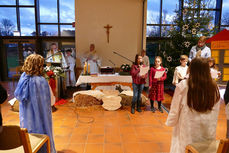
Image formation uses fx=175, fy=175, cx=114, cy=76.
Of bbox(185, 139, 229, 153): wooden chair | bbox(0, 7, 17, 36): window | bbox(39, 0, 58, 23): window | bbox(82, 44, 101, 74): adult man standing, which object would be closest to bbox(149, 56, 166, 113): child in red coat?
bbox(185, 139, 229, 153): wooden chair

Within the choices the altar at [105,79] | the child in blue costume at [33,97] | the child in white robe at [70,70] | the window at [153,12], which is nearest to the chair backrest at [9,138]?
the child in blue costume at [33,97]

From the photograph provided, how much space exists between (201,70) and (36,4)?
8.13m

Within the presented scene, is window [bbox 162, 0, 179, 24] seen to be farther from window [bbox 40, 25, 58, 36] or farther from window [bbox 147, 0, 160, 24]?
window [bbox 40, 25, 58, 36]

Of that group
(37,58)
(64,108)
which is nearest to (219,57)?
(64,108)

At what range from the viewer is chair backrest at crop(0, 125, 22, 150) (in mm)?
1646

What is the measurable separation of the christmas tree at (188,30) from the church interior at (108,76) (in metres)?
0.03

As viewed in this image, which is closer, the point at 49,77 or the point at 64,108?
the point at 49,77

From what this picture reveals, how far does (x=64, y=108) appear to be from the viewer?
179 inches

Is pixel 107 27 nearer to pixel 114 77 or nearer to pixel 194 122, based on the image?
pixel 114 77

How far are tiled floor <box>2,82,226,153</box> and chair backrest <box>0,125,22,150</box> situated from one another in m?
1.00

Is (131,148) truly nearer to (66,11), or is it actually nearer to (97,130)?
(97,130)

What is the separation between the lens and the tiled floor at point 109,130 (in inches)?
105

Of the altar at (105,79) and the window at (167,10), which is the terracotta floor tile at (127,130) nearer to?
the altar at (105,79)

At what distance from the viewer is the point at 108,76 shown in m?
4.85
